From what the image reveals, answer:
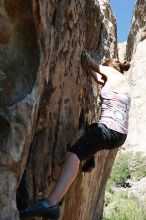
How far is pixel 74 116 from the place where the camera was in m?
6.89

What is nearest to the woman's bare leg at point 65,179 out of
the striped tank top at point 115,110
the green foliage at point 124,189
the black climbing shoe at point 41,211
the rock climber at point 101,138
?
the rock climber at point 101,138

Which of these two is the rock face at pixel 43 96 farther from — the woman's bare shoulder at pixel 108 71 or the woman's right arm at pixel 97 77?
the woman's bare shoulder at pixel 108 71

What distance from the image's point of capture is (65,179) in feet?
18.2

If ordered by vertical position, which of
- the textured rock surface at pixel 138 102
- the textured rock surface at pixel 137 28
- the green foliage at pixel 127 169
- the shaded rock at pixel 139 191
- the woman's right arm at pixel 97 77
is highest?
the textured rock surface at pixel 137 28

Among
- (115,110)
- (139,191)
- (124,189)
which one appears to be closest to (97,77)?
(115,110)

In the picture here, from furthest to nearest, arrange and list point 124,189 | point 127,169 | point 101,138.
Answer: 1. point 127,169
2. point 124,189
3. point 101,138

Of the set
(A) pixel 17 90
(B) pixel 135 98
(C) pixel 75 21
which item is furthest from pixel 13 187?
(B) pixel 135 98

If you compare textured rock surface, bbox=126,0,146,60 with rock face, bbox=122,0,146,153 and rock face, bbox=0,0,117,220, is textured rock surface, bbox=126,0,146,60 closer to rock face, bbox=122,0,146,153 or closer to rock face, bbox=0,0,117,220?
rock face, bbox=122,0,146,153

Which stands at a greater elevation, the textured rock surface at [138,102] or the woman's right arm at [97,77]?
the woman's right arm at [97,77]

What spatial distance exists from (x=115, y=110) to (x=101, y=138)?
0.46m

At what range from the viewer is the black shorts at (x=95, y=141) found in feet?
19.0

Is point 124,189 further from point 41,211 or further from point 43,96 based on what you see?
point 41,211

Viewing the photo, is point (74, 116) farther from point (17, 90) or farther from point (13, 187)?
point (13, 187)

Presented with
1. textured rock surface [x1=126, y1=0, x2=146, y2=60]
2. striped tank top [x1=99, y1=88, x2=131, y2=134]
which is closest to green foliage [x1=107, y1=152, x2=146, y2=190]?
textured rock surface [x1=126, y1=0, x2=146, y2=60]
